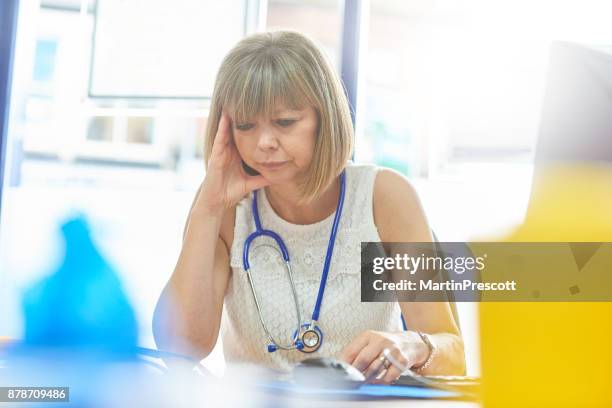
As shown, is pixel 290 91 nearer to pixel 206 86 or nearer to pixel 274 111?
pixel 274 111

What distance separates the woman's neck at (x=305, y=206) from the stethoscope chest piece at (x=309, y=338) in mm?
185

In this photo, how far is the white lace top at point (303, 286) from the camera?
91 centimetres

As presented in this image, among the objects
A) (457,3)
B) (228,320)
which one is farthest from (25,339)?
(457,3)

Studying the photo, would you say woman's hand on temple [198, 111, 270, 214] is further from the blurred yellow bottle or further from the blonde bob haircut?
the blurred yellow bottle

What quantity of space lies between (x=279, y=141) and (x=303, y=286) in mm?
221

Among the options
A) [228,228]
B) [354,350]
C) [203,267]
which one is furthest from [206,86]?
[354,350]

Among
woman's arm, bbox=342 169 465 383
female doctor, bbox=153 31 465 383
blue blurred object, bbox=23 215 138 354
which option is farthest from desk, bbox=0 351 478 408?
female doctor, bbox=153 31 465 383

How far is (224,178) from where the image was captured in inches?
37.2

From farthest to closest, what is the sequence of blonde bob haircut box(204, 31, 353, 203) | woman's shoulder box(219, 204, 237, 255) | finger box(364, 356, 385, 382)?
1. woman's shoulder box(219, 204, 237, 255)
2. blonde bob haircut box(204, 31, 353, 203)
3. finger box(364, 356, 385, 382)

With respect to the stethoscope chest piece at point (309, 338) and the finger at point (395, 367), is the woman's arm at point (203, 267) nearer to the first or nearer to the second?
the stethoscope chest piece at point (309, 338)

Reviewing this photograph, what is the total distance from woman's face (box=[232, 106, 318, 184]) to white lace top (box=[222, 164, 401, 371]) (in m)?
0.10

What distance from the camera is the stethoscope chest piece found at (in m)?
0.89

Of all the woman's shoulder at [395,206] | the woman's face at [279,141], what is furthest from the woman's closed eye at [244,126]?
the woman's shoulder at [395,206]

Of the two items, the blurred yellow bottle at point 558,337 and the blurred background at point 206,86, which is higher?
the blurred background at point 206,86
